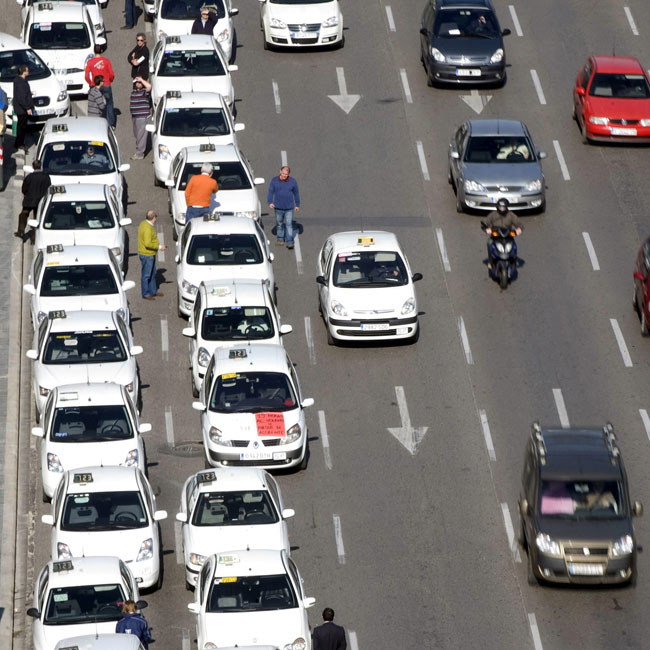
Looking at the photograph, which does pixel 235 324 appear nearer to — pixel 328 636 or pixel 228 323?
pixel 228 323

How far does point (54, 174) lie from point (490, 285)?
364 inches

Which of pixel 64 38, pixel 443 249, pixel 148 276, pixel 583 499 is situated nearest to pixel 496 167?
pixel 443 249

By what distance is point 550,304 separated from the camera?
1447 inches

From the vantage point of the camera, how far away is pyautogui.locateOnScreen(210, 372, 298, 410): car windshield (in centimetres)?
3119

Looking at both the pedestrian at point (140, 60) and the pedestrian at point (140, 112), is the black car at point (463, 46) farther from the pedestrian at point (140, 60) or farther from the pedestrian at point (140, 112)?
the pedestrian at point (140, 112)

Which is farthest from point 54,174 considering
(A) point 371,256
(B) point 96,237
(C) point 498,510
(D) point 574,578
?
(D) point 574,578

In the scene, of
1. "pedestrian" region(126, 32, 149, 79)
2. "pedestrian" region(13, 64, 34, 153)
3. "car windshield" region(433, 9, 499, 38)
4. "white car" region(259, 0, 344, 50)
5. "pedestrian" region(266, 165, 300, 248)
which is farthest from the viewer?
"white car" region(259, 0, 344, 50)

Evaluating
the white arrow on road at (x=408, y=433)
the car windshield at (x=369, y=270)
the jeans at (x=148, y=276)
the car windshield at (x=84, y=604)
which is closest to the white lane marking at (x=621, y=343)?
the car windshield at (x=369, y=270)

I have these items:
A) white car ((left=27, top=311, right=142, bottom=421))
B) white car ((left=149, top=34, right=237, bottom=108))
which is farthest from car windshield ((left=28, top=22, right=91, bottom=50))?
white car ((left=27, top=311, right=142, bottom=421))

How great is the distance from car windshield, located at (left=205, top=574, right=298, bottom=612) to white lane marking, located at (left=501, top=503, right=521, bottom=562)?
177 inches

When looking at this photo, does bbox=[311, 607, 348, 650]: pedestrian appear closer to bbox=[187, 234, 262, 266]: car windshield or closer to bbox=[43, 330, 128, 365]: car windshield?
bbox=[43, 330, 128, 365]: car windshield

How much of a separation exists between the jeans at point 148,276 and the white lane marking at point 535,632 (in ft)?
38.5

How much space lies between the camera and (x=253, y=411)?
102ft

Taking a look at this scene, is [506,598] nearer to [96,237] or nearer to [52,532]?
[52,532]
